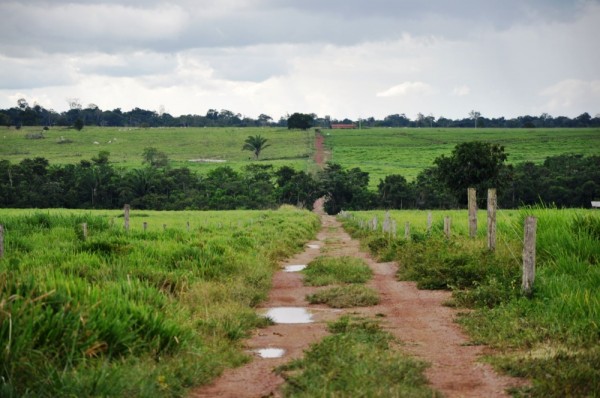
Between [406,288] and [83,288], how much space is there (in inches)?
321

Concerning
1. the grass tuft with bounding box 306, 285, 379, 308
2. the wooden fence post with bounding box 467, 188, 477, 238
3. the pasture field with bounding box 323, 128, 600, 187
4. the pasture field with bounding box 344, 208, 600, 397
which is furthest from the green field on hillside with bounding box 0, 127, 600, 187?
the grass tuft with bounding box 306, 285, 379, 308

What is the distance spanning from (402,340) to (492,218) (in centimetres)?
696

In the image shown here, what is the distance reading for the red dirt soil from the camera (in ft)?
23.2

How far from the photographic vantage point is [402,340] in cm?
931

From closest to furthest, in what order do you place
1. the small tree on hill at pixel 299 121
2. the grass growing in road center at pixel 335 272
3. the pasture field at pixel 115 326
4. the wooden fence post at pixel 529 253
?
the pasture field at pixel 115 326 < the wooden fence post at pixel 529 253 < the grass growing in road center at pixel 335 272 < the small tree on hill at pixel 299 121

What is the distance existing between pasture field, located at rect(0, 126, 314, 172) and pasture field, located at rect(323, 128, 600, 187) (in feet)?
26.9

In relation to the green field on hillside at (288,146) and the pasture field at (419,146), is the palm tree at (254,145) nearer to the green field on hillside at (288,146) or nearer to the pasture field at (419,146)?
the green field on hillside at (288,146)

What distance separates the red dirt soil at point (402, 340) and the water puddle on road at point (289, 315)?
0.60 feet

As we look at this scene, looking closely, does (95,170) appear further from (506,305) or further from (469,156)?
(506,305)

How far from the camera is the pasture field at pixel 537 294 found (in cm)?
721

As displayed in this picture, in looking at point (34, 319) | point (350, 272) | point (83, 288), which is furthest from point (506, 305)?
point (34, 319)

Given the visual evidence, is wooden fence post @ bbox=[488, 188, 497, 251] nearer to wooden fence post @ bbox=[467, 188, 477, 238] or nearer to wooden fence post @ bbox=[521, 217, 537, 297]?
wooden fence post @ bbox=[467, 188, 477, 238]

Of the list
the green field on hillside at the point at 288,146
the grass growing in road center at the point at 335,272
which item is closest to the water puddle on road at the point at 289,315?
the grass growing in road center at the point at 335,272

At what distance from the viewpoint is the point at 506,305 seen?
11.2 meters
